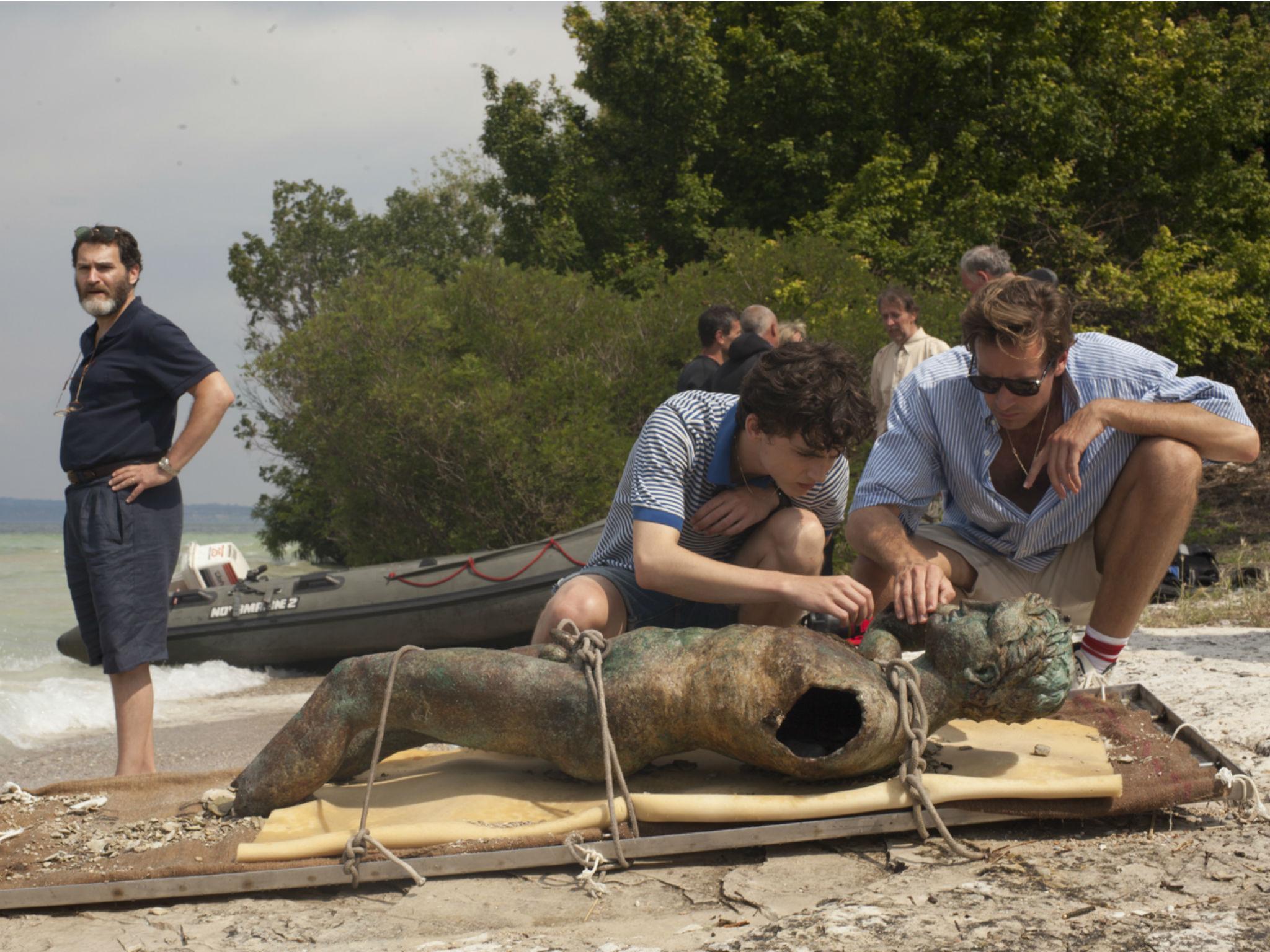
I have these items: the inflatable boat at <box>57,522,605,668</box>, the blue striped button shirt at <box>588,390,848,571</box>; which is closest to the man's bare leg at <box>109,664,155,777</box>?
the blue striped button shirt at <box>588,390,848,571</box>

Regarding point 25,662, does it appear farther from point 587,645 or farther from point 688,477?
point 587,645

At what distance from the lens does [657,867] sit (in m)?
2.33

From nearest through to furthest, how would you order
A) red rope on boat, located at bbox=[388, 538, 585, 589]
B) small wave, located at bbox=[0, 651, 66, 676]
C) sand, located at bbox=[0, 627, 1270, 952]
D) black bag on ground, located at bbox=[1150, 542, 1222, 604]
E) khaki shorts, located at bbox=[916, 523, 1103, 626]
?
sand, located at bbox=[0, 627, 1270, 952], khaki shorts, located at bbox=[916, 523, 1103, 626], black bag on ground, located at bbox=[1150, 542, 1222, 604], red rope on boat, located at bbox=[388, 538, 585, 589], small wave, located at bbox=[0, 651, 66, 676]

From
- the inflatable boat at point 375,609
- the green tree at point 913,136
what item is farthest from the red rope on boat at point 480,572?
the green tree at point 913,136

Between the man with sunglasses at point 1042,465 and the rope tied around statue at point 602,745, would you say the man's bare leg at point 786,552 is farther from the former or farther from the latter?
the rope tied around statue at point 602,745

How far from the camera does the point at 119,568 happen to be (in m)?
3.48

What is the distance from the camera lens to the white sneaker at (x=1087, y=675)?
3072 mm

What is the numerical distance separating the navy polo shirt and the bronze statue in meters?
1.38

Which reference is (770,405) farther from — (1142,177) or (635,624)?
(1142,177)

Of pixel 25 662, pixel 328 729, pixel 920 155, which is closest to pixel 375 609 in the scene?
pixel 25 662

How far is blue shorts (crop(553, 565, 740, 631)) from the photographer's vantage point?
3.08m

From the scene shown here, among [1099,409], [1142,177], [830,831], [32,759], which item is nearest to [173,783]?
[830,831]

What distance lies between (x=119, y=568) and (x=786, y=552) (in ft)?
6.84

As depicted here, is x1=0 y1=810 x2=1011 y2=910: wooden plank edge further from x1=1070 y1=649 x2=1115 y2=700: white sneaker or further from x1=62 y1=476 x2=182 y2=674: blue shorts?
x1=62 y1=476 x2=182 y2=674: blue shorts
